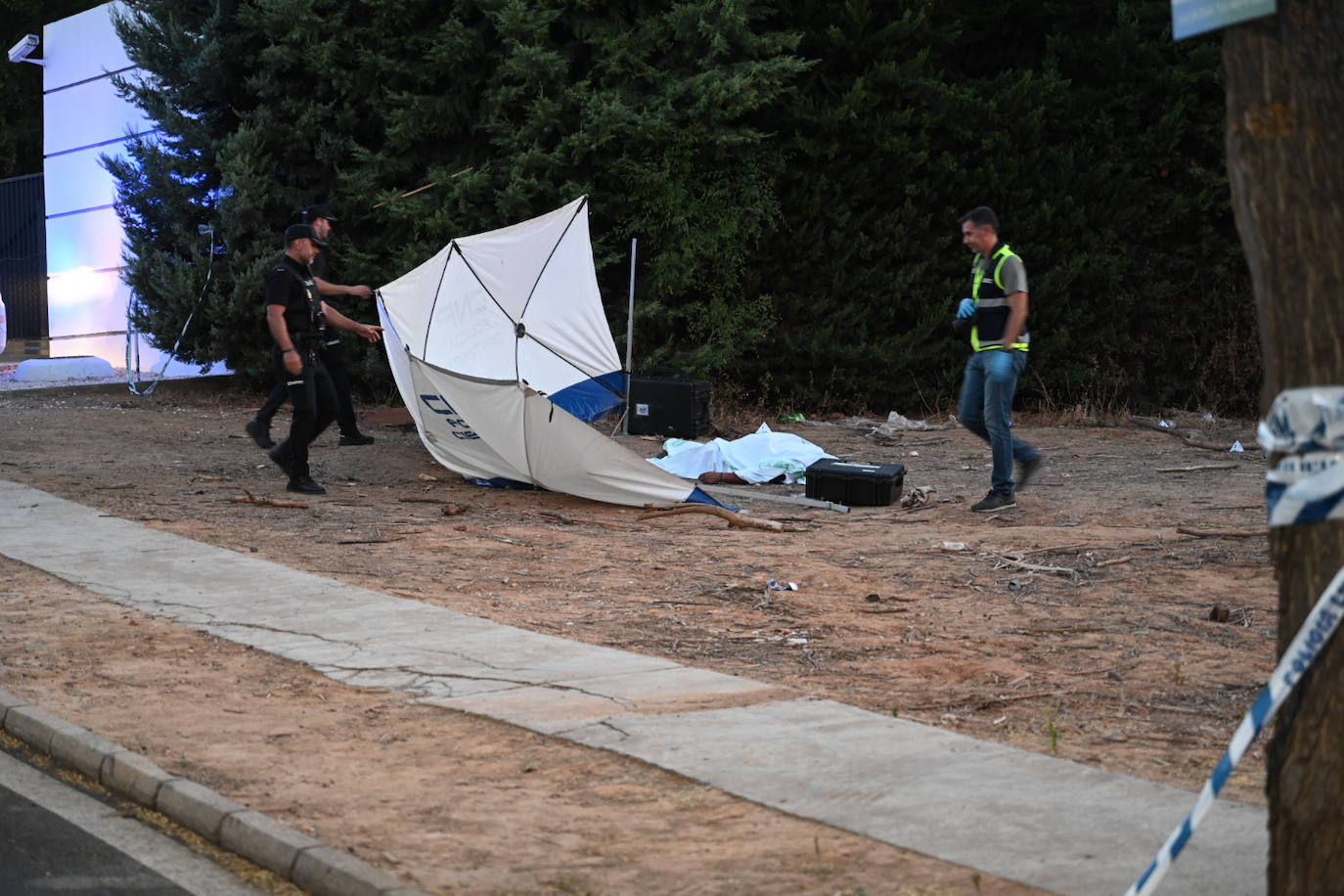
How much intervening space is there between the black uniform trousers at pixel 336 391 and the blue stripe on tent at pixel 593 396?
2004mm

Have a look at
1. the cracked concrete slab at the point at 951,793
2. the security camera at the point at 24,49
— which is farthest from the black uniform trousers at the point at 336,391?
the security camera at the point at 24,49

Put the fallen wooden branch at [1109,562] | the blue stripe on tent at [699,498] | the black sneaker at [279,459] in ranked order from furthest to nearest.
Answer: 1. the black sneaker at [279,459]
2. the blue stripe on tent at [699,498]
3. the fallen wooden branch at [1109,562]

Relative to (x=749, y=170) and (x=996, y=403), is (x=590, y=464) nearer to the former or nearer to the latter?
(x=996, y=403)

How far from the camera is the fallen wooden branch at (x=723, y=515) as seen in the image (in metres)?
11.6

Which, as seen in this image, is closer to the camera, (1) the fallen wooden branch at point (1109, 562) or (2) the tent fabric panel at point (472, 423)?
(1) the fallen wooden branch at point (1109, 562)

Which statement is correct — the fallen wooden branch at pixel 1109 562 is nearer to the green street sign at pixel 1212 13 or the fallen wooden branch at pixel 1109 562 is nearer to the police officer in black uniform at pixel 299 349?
the green street sign at pixel 1212 13

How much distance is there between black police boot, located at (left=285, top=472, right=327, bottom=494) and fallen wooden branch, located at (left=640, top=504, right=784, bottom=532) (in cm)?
278

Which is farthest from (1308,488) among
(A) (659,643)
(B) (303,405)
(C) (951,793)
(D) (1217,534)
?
(B) (303,405)

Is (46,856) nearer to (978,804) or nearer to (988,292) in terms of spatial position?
(978,804)

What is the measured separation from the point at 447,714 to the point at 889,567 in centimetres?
419

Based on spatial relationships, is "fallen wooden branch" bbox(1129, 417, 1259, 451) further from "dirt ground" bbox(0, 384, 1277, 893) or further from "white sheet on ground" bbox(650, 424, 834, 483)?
"white sheet on ground" bbox(650, 424, 834, 483)

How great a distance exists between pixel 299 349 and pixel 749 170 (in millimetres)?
9414

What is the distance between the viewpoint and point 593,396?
1559 cm

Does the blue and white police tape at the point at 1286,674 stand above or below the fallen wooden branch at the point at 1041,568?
above
